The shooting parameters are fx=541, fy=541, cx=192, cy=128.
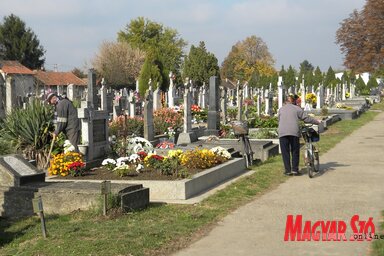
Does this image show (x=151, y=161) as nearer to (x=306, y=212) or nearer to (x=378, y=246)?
(x=306, y=212)

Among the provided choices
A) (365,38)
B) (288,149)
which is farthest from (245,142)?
(365,38)

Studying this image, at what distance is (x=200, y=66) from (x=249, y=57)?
29.4 meters

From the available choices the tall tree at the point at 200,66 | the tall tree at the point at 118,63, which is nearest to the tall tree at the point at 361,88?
the tall tree at the point at 200,66

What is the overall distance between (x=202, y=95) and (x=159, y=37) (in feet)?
174

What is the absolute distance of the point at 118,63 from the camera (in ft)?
228

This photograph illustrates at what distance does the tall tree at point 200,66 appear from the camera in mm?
73062

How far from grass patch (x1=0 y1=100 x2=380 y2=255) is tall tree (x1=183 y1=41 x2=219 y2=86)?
6427cm

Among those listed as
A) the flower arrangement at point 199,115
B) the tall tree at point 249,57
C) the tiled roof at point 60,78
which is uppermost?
the tall tree at point 249,57

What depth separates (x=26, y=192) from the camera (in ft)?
27.2

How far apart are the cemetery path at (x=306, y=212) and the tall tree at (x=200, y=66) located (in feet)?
196

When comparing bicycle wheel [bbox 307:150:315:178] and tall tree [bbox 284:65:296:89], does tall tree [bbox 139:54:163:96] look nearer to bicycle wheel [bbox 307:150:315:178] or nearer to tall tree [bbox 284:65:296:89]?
bicycle wheel [bbox 307:150:315:178]

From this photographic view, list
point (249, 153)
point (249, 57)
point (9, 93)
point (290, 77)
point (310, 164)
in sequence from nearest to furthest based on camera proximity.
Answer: point (310, 164) → point (249, 153) → point (9, 93) → point (290, 77) → point (249, 57)

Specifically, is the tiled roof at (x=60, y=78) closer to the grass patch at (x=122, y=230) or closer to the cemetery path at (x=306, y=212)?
the cemetery path at (x=306, y=212)

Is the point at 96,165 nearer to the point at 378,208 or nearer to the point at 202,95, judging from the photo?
the point at 378,208
